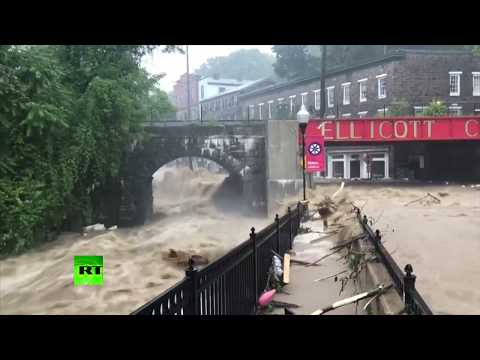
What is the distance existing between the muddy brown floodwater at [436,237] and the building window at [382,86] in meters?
12.7

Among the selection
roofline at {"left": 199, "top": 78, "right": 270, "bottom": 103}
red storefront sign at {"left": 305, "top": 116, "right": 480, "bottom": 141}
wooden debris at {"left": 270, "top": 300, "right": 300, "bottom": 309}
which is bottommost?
wooden debris at {"left": 270, "top": 300, "right": 300, "bottom": 309}

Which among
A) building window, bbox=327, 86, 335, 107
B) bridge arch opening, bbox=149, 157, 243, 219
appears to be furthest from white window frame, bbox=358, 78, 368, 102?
bridge arch opening, bbox=149, 157, 243, 219

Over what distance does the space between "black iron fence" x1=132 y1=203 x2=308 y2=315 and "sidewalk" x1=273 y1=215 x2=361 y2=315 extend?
57 centimetres

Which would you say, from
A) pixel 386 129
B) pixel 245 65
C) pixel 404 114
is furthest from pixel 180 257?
pixel 245 65

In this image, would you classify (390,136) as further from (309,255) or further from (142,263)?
(309,255)

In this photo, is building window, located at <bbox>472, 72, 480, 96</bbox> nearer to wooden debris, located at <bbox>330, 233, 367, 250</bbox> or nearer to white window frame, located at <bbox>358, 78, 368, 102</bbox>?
white window frame, located at <bbox>358, 78, 368, 102</bbox>

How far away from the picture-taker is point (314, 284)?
761 centimetres

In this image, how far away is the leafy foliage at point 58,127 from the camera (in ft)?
59.6

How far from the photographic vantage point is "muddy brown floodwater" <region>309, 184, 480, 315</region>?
25.2 feet

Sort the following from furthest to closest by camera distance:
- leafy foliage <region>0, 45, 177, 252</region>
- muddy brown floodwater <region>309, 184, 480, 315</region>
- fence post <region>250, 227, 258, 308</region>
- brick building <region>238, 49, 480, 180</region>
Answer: brick building <region>238, 49, 480, 180</region>, leafy foliage <region>0, 45, 177, 252</region>, muddy brown floodwater <region>309, 184, 480, 315</region>, fence post <region>250, 227, 258, 308</region>

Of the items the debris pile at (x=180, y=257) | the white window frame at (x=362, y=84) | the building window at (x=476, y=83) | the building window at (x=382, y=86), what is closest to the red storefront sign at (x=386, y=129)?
the building window at (x=382, y=86)

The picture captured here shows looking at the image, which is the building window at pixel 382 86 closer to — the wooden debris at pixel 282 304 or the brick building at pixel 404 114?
the brick building at pixel 404 114

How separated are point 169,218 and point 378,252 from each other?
1069 inches

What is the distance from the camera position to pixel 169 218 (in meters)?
33.1
